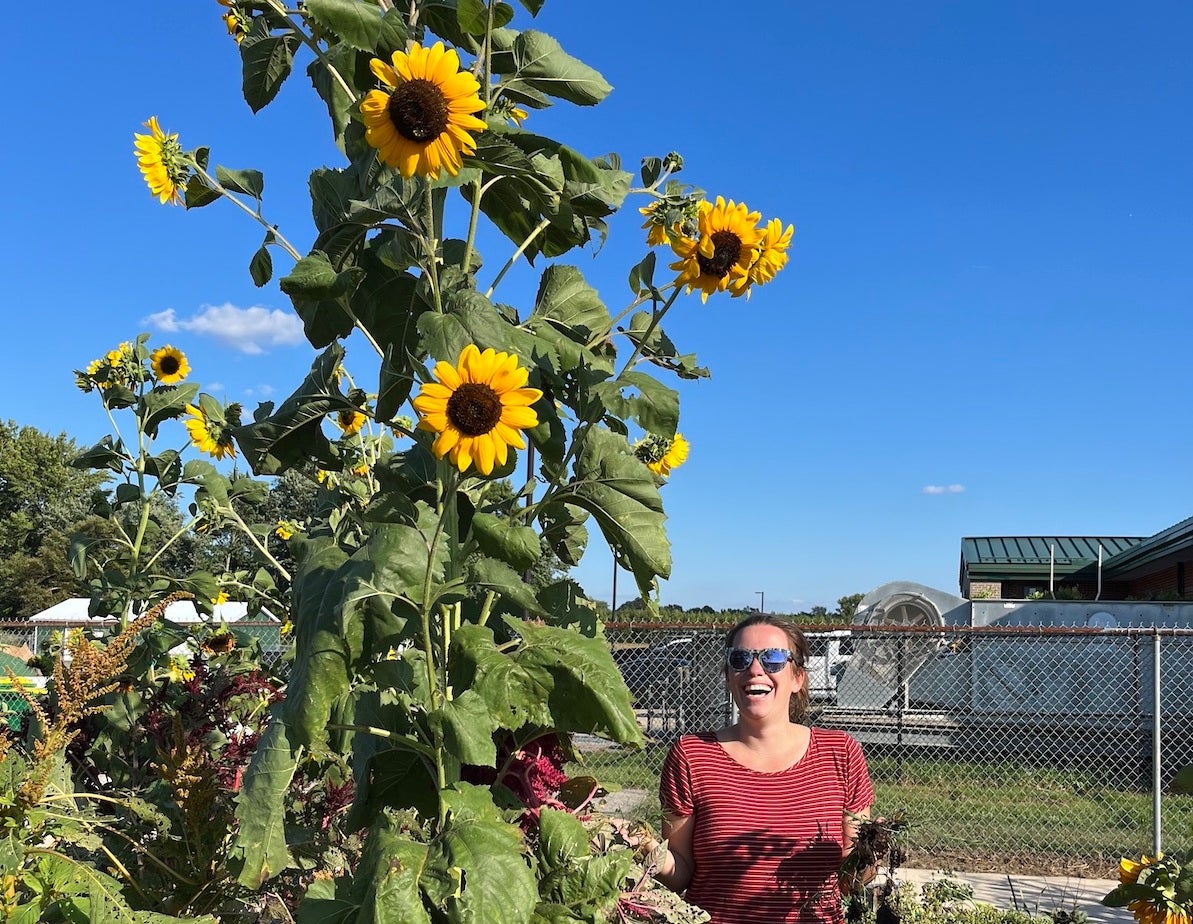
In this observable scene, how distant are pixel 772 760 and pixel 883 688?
871 centimetres

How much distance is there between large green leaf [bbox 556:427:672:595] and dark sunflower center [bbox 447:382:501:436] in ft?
0.89

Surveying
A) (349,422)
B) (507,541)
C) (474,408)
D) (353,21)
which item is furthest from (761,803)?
(353,21)

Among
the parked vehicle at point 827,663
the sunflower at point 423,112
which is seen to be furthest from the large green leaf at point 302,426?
the parked vehicle at point 827,663

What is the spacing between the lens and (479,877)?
5.28 ft

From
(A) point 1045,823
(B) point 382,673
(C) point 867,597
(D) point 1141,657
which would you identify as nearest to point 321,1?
(B) point 382,673

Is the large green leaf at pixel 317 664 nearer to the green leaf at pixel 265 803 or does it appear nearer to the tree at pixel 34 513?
the green leaf at pixel 265 803

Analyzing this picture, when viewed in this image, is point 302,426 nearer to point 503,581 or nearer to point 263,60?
point 503,581

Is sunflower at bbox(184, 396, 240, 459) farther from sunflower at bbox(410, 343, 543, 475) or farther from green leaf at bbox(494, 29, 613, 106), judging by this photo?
sunflower at bbox(410, 343, 543, 475)

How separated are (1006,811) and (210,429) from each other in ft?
26.1

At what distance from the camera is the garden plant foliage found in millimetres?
1677

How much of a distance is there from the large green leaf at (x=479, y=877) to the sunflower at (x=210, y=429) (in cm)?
287

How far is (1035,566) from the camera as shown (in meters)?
19.9

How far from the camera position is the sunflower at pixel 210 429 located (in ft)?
14.0

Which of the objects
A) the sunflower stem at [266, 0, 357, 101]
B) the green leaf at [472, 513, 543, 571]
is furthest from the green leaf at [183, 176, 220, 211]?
the green leaf at [472, 513, 543, 571]
